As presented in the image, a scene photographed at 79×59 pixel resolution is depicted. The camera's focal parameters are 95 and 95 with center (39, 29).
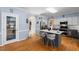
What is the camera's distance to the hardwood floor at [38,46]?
7.06ft

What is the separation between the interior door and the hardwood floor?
5.3 inches

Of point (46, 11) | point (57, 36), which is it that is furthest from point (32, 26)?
point (57, 36)

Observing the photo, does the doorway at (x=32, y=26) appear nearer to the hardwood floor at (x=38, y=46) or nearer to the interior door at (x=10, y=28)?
the hardwood floor at (x=38, y=46)

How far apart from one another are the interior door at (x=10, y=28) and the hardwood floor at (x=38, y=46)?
136 millimetres

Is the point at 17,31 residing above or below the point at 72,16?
below

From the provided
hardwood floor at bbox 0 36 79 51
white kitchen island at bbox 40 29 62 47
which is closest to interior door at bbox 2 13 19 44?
hardwood floor at bbox 0 36 79 51

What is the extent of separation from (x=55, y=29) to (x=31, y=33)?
0.58 m

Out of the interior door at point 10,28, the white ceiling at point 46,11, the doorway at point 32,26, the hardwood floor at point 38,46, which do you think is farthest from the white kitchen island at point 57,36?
the interior door at point 10,28

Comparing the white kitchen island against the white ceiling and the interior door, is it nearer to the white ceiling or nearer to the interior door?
the white ceiling

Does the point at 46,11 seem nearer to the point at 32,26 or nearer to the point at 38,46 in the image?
the point at 32,26

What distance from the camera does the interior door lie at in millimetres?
2119

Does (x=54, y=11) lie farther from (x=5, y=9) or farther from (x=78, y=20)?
(x=5, y=9)
